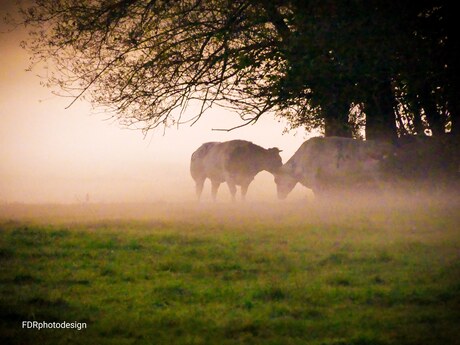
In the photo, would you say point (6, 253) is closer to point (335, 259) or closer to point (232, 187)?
point (335, 259)

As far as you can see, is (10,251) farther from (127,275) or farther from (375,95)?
(375,95)

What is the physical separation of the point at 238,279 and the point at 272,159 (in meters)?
18.0

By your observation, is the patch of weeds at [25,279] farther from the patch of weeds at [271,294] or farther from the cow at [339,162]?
the cow at [339,162]

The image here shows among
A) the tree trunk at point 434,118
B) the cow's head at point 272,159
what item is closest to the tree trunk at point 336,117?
the tree trunk at point 434,118

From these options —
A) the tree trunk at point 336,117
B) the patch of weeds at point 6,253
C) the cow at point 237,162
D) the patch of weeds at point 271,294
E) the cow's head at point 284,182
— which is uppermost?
the tree trunk at point 336,117

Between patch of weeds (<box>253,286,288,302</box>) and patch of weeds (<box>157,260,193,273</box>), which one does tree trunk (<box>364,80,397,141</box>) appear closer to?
patch of weeds (<box>157,260,193,273</box>)

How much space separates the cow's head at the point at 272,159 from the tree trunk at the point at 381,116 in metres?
5.76

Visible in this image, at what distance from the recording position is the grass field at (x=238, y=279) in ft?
25.7

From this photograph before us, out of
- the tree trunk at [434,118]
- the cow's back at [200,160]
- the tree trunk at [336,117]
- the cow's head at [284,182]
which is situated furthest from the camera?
the cow's back at [200,160]

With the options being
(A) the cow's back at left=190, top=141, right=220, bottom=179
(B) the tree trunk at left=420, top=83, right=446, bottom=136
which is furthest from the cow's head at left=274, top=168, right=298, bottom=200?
(B) the tree trunk at left=420, top=83, right=446, bottom=136

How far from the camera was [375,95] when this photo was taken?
20156 mm

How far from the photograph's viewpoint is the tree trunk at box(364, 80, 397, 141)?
2053 cm

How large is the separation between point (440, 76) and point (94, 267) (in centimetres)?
989

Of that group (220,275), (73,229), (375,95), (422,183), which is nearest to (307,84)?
(375,95)
